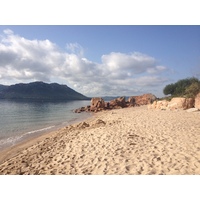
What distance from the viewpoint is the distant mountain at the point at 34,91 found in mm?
120219

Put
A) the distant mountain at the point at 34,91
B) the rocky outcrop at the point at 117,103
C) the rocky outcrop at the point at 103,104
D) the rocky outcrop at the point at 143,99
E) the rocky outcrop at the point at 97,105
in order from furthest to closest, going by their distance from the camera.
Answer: the distant mountain at the point at 34,91, the rocky outcrop at the point at 143,99, the rocky outcrop at the point at 117,103, the rocky outcrop at the point at 103,104, the rocky outcrop at the point at 97,105

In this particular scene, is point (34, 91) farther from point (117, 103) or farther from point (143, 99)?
point (117, 103)

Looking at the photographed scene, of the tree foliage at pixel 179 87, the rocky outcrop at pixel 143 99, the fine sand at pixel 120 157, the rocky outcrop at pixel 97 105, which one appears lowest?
the fine sand at pixel 120 157

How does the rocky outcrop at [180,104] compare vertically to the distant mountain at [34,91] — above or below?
below

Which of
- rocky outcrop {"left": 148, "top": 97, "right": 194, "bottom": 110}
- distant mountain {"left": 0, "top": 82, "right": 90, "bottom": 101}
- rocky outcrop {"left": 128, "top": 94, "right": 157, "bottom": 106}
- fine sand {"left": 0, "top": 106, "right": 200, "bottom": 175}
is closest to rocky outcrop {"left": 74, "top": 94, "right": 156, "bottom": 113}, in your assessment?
rocky outcrop {"left": 128, "top": 94, "right": 157, "bottom": 106}

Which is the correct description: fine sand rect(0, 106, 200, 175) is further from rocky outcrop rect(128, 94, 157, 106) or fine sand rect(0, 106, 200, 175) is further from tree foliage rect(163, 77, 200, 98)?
rocky outcrop rect(128, 94, 157, 106)

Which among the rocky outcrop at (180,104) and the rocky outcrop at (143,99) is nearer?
the rocky outcrop at (180,104)

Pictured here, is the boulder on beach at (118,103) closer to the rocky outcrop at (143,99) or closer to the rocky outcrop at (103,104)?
the rocky outcrop at (103,104)

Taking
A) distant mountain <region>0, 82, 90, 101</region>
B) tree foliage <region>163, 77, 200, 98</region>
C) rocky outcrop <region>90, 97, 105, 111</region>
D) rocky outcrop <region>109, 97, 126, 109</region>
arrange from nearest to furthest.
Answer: tree foliage <region>163, 77, 200, 98</region> → rocky outcrop <region>90, 97, 105, 111</region> → rocky outcrop <region>109, 97, 126, 109</region> → distant mountain <region>0, 82, 90, 101</region>

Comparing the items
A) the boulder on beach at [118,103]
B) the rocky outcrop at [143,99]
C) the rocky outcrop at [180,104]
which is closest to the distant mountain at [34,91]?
the rocky outcrop at [143,99]

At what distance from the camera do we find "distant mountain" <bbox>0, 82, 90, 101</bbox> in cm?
12022

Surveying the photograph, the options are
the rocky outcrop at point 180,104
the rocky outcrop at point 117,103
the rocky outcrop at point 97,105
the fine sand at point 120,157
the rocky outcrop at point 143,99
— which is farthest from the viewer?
the rocky outcrop at point 143,99
